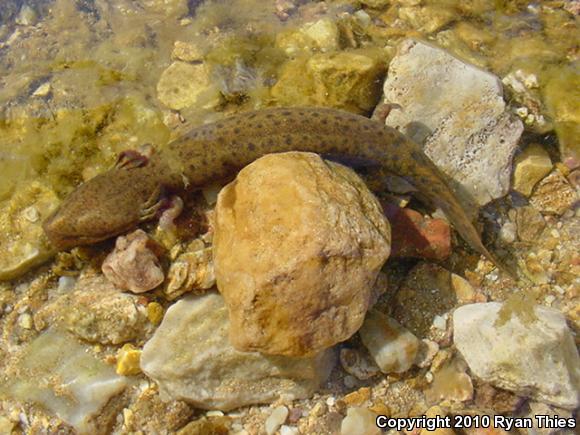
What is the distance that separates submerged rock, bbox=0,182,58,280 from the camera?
5148 mm

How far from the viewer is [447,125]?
18.4 feet

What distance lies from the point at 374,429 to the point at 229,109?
4004mm

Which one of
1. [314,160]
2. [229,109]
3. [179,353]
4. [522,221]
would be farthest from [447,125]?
[179,353]

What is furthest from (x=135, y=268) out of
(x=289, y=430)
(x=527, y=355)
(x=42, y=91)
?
(x=527, y=355)

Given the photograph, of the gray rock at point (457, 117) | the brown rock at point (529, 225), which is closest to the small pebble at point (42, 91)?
the gray rock at point (457, 117)

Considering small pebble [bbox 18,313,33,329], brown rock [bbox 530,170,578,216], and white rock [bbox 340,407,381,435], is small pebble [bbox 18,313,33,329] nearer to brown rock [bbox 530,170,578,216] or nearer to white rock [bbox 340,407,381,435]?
white rock [bbox 340,407,381,435]

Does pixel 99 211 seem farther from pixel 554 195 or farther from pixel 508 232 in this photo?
pixel 554 195

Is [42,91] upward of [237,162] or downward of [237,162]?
upward

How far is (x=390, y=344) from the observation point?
4.55 m

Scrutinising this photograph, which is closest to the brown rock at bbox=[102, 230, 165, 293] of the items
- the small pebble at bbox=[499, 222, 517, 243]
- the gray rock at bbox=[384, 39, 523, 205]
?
the gray rock at bbox=[384, 39, 523, 205]

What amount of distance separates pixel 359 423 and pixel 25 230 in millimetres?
4017

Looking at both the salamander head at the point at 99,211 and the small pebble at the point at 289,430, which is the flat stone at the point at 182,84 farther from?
the small pebble at the point at 289,430

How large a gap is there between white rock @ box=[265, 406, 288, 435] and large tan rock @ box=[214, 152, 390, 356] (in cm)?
85

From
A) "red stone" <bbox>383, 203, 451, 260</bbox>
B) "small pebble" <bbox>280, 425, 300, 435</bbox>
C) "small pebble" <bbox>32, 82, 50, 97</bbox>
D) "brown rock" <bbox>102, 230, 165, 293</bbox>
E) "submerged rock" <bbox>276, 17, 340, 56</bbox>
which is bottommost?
"small pebble" <bbox>280, 425, 300, 435</bbox>
